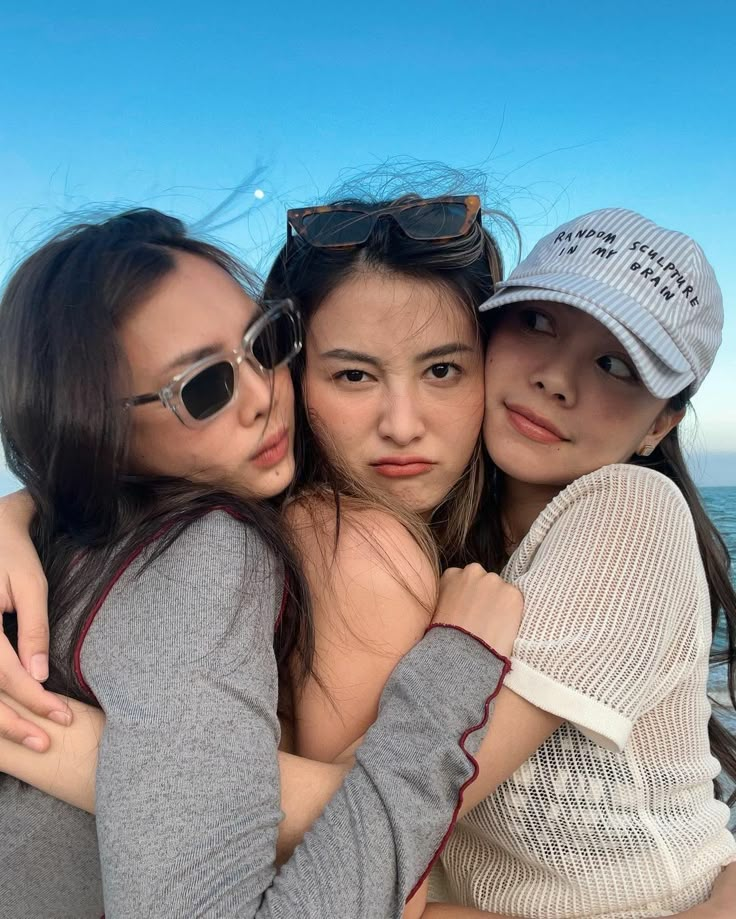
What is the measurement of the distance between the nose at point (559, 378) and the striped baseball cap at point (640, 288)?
0.22m

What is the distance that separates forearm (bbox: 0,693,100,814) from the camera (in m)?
1.80

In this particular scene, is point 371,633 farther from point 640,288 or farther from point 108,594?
point 640,288

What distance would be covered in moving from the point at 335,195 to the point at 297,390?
95 cm

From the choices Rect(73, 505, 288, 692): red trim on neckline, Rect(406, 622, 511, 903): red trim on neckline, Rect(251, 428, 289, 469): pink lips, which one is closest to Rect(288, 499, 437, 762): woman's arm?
Rect(73, 505, 288, 692): red trim on neckline

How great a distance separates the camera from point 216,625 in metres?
1.71

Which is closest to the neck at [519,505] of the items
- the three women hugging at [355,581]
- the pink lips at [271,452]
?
the three women hugging at [355,581]

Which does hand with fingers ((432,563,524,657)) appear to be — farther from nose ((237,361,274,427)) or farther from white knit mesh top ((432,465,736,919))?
nose ((237,361,274,427))

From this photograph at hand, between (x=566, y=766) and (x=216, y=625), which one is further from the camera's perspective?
(x=566, y=766)

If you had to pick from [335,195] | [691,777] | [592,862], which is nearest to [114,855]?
[592,862]

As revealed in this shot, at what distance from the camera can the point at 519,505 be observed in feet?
10.0

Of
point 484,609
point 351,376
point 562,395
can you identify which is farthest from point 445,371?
point 484,609

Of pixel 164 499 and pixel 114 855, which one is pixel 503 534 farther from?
pixel 114 855

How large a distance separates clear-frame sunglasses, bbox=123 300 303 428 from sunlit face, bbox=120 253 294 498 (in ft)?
0.07

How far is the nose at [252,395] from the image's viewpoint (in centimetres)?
243
